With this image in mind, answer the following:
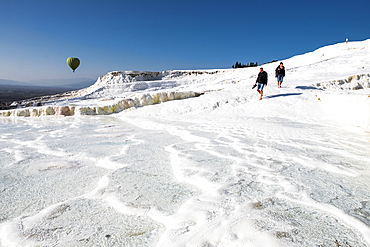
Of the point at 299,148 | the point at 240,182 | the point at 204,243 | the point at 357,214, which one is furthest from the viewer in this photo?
the point at 299,148

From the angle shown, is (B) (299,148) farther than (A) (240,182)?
Yes

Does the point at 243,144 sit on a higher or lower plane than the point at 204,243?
lower

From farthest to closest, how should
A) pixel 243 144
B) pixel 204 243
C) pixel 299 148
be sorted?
pixel 243 144
pixel 299 148
pixel 204 243

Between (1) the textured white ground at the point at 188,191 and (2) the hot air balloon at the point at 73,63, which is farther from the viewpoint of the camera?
(2) the hot air balloon at the point at 73,63

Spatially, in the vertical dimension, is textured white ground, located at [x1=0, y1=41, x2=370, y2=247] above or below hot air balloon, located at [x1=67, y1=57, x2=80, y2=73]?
below

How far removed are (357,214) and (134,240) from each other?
112cm

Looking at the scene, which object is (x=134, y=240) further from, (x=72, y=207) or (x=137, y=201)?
(x=72, y=207)

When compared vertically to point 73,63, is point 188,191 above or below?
below

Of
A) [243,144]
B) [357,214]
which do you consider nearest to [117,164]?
[243,144]

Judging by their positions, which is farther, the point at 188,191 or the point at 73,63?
the point at 73,63

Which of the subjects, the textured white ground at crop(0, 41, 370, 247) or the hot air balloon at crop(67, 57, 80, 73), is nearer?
the textured white ground at crop(0, 41, 370, 247)

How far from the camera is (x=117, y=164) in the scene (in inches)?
78.7

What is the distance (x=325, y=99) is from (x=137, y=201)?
6.27 metres

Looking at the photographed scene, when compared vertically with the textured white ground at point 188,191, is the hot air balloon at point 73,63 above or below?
above
